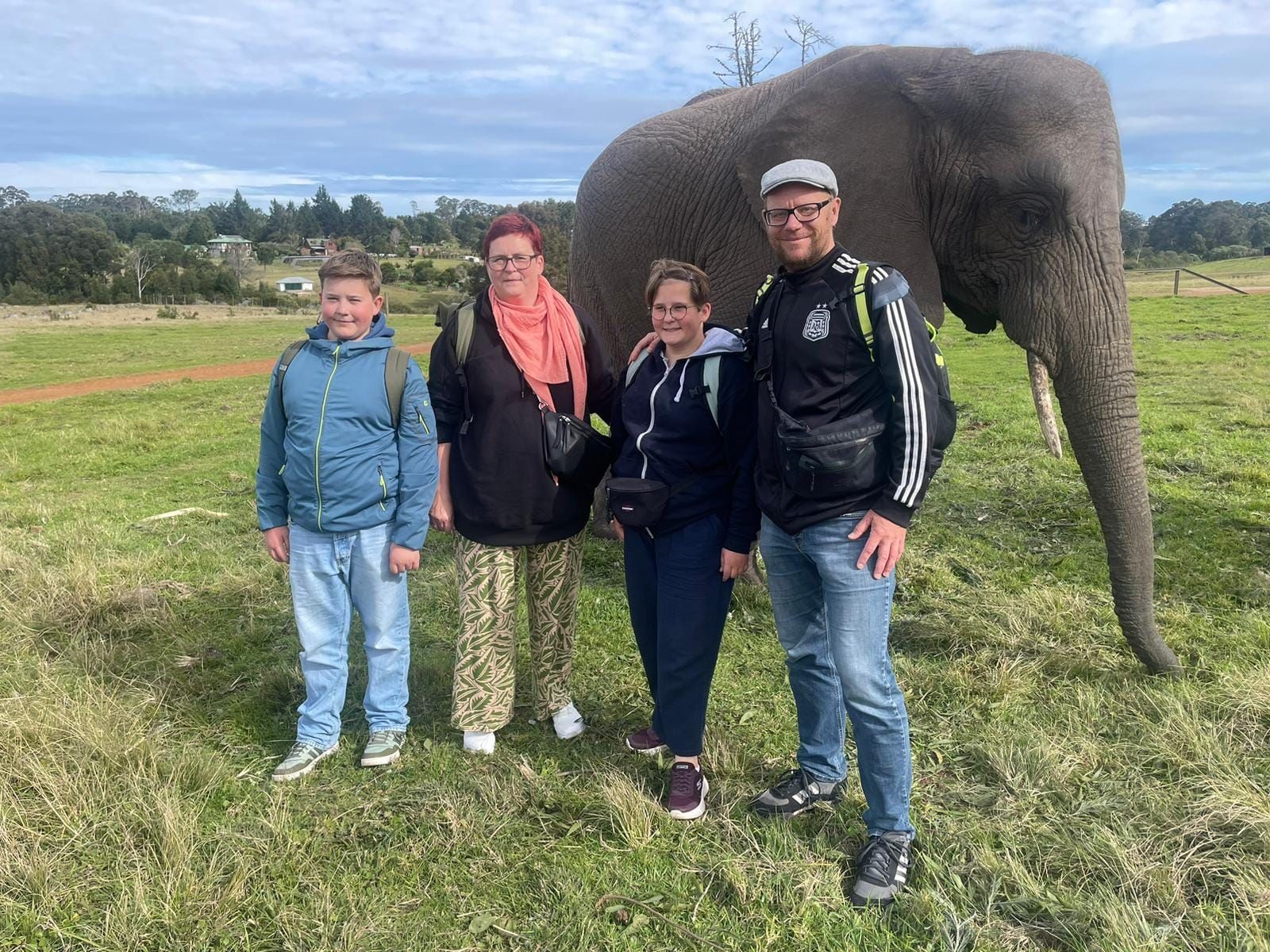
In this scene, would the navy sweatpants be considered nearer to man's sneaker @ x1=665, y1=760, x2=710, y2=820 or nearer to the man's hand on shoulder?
man's sneaker @ x1=665, y1=760, x2=710, y2=820

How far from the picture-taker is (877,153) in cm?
484

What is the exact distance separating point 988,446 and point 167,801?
30.5ft

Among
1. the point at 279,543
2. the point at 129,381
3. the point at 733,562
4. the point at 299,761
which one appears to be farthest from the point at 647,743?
the point at 129,381

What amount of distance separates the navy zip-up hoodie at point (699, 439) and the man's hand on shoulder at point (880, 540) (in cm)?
58

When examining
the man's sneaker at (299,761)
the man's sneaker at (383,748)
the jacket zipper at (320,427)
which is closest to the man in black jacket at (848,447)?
the jacket zipper at (320,427)

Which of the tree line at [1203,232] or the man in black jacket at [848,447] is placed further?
the tree line at [1203,232]

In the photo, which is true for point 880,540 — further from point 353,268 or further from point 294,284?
point 294,284

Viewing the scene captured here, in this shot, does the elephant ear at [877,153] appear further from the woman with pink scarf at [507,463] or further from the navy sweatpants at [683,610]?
the navy sweatpants at [683,610]

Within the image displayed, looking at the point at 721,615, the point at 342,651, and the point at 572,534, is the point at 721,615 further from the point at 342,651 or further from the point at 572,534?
the point at 342,651

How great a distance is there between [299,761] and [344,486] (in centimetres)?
129

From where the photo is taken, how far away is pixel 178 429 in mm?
14281

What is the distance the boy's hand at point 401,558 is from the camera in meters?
3.92

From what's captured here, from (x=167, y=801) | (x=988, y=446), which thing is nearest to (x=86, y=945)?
(x=167, y=801)

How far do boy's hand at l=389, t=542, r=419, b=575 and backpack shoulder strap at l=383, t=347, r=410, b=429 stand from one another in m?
0.54
